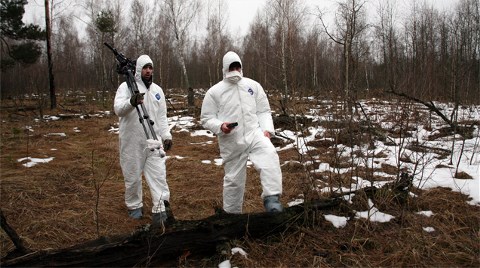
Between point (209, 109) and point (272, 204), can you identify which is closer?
point (272, 204)

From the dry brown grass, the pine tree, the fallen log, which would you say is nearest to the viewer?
the fallen log

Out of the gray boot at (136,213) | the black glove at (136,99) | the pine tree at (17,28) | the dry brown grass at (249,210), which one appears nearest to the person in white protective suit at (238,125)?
the dry brown grass at (249,210)

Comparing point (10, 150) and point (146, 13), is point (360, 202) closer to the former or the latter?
point (10, 150)

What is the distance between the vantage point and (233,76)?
10.6ft

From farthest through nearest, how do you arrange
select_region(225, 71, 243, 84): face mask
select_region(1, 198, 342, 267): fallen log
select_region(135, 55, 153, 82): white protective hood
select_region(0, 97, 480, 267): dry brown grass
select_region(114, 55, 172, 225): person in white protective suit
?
select_region(135, 55, 153, 82): white protective hood
select_region(114, 55, 172, 225): person in white protective suit
select_region(225, 71, 243, 84): face mask
select_region(0, 97, 480, 267): dry brown grass
select_region(1, 198, 342, 267): fallen log

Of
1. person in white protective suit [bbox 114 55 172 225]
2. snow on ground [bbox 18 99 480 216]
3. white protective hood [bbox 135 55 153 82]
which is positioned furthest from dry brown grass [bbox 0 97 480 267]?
white protective hood [bbox 135 55 153 82]

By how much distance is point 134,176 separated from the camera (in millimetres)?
3693

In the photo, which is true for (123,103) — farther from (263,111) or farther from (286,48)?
(286,48)

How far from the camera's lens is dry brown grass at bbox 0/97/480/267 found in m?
2.48

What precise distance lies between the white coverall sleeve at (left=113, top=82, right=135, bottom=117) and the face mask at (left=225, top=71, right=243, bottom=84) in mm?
1096

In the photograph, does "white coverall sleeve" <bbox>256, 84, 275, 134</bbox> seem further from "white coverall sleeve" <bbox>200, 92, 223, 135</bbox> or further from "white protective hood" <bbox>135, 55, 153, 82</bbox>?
"white protective hood" <bbox>135, 55, 153, 82</bbox>

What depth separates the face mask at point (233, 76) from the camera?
3232 millimetres

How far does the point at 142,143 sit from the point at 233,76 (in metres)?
1.34

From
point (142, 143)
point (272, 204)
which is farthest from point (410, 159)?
point (142, 143)
